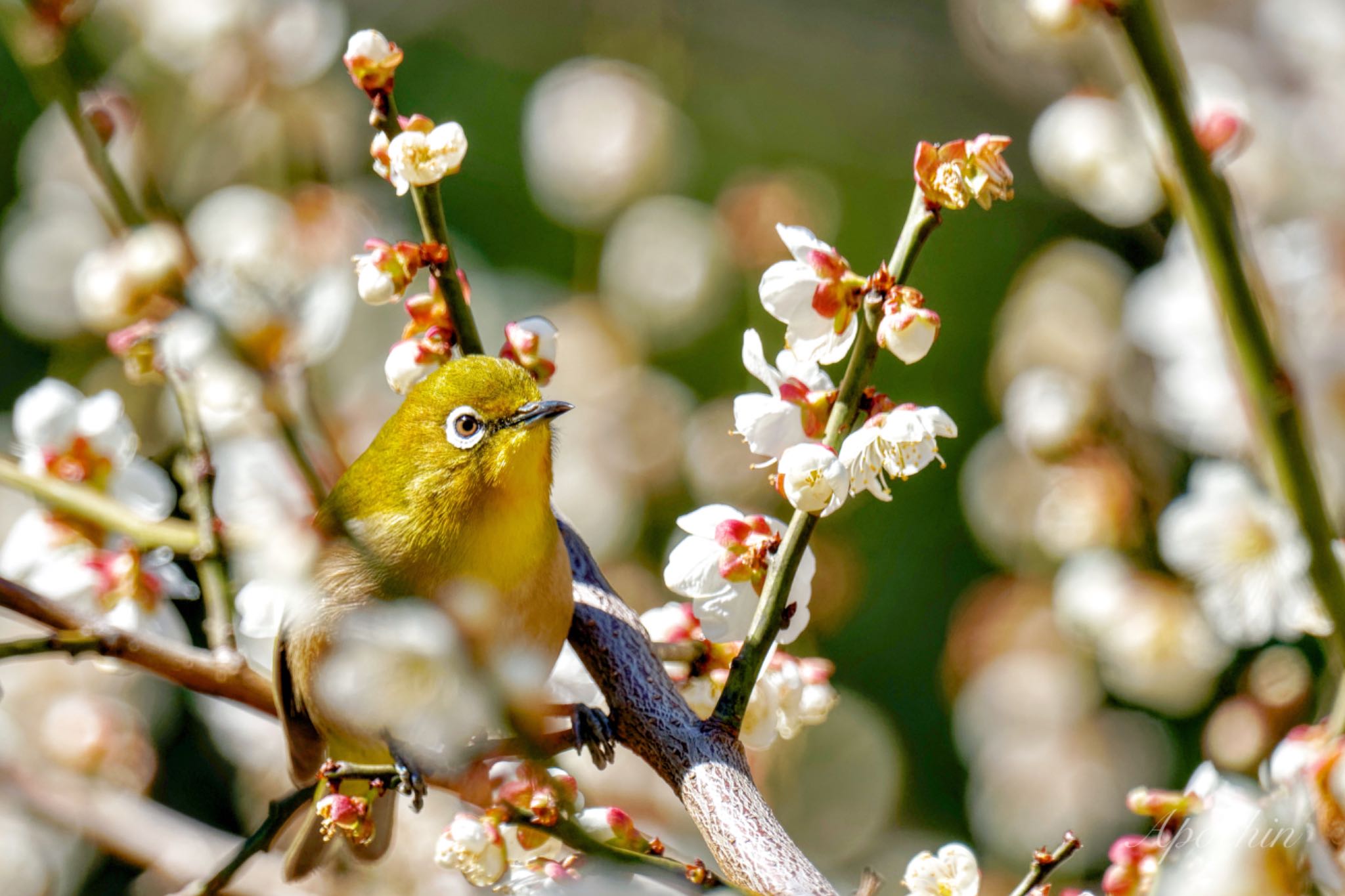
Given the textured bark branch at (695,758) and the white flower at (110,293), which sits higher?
the white flower at (110,293)

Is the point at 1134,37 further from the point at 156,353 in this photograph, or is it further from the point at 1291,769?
the point at 156,353

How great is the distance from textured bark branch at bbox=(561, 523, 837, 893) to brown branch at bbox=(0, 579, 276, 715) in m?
0.52

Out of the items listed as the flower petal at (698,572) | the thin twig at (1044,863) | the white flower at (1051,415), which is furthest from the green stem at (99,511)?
the white flower at (1051,415)

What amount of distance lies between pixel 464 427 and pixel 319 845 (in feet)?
2.89

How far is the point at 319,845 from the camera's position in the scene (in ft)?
8.27

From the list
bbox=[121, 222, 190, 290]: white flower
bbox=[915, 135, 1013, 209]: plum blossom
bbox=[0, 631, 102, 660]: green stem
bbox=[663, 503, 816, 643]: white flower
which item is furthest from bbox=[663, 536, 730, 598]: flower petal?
bbox=[121, 222, 190, 290]: white flower

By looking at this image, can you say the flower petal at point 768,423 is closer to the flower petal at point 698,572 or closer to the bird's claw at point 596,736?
the flower petal at point 698,572

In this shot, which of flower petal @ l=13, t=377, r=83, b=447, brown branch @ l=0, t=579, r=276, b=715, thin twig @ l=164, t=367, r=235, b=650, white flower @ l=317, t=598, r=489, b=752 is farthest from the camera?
flower petal @ l=13, t=377, r=83, b=447

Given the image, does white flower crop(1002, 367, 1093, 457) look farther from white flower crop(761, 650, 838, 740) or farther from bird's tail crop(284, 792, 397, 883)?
bird's tail crop(284, 792, 397, 883)

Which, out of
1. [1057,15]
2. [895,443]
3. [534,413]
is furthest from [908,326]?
[534,413]

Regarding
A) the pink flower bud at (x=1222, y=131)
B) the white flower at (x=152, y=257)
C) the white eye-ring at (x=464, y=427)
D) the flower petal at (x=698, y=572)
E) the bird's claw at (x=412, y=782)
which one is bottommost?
the bird's claw at (x=412, y=782)

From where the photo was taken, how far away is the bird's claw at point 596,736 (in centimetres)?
173

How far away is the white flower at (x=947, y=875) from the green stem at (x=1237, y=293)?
0.54 meters

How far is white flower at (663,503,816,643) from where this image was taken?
66.9 inches
